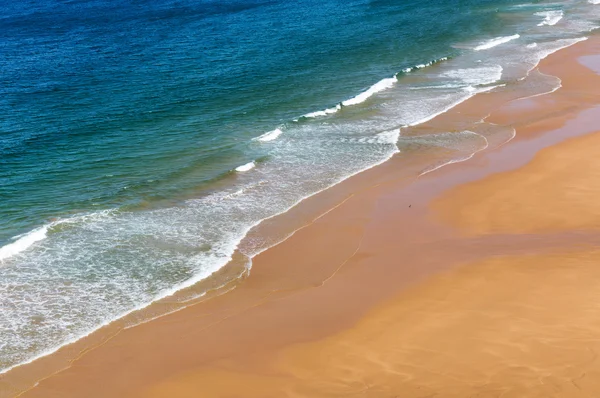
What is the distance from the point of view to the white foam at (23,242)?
19.0m

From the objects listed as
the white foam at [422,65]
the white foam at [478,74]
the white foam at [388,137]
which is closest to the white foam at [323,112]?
the white foam at [388,137]

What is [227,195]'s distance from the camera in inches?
890

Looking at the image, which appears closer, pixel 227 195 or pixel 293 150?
pixel 227 195

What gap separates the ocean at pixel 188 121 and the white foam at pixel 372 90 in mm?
102

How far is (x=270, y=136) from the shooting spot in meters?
28.3

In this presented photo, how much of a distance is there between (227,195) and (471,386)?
1233cm

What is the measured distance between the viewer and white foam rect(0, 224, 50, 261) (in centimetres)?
1900

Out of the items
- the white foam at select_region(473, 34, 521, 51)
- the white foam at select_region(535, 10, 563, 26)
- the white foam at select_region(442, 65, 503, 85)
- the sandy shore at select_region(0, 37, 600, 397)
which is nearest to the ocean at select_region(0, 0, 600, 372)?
the white foam at select_region(442, 65, 503, 85)

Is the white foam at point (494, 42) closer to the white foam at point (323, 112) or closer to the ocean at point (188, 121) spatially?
the ocean at point (188, 121)

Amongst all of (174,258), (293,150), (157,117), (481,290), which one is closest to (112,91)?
(157,117)

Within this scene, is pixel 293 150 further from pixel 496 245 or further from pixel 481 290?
pixel 481 290

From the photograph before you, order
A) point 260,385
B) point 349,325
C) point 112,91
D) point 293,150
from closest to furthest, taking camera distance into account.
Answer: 1. point 260,385
2. point 349,325
3. point 293,150
4. point 112,91

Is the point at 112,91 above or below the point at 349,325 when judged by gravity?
above

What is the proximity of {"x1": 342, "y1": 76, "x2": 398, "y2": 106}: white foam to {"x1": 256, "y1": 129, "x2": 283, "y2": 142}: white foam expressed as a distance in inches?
197
